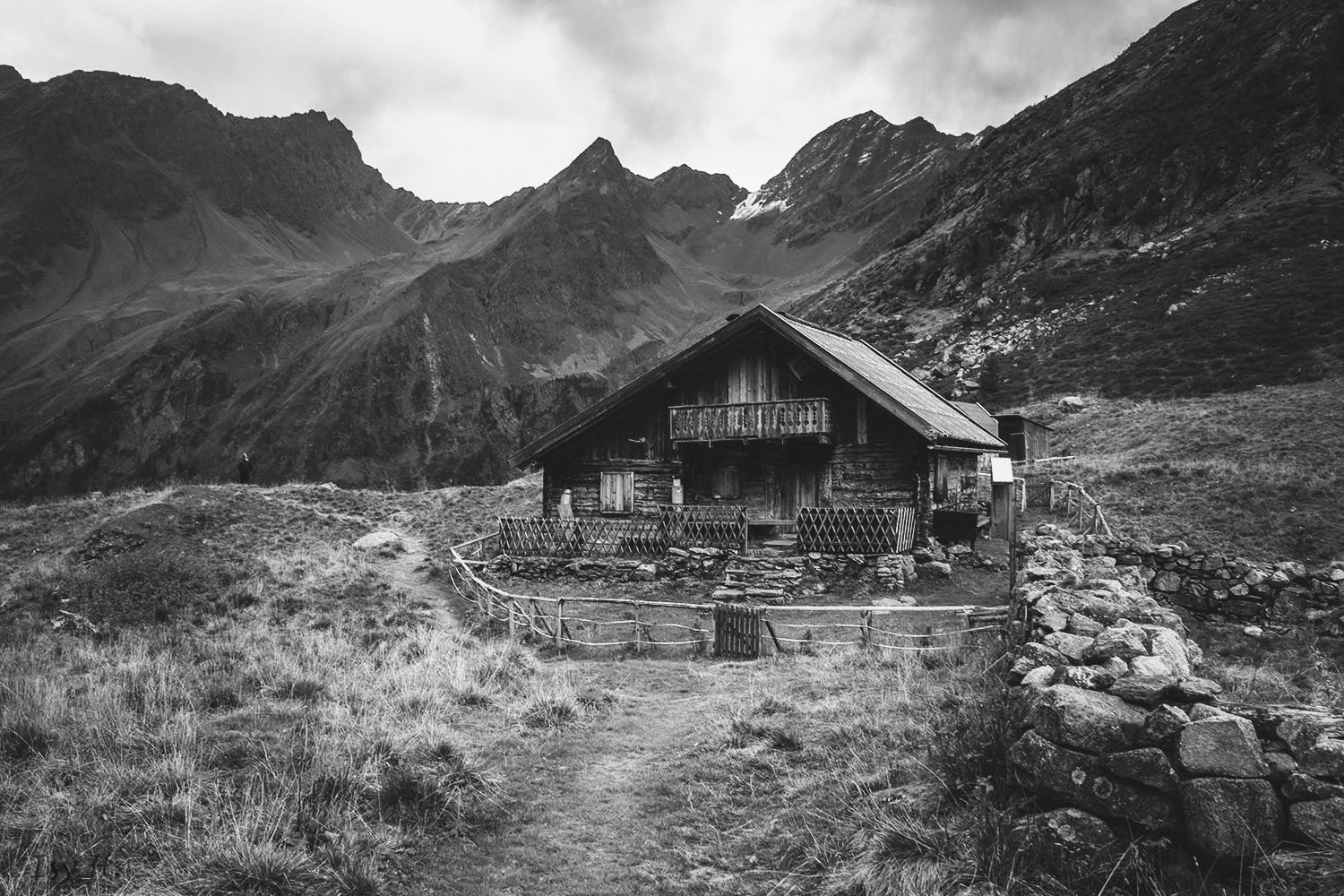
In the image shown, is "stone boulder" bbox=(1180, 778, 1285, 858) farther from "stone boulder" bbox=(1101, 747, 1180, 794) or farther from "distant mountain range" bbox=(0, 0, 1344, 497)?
"distant mountain range" bbox=(0, 0, 1344, 497)

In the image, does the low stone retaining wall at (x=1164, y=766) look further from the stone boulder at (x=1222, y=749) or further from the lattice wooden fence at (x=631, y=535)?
the lattice wooden fence at (x=631, y=535)

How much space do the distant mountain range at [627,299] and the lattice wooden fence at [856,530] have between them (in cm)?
4174

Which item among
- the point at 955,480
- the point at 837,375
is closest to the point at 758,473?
the point at 837,375

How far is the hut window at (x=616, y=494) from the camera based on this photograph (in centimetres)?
2666

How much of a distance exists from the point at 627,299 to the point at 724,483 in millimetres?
175017

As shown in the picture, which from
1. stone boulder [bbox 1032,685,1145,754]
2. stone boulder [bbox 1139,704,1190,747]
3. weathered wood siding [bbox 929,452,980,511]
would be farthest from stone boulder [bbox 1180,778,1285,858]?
weathered wood siding [bbox 929,452,980,511]

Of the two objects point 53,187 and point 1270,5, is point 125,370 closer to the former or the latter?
point 53,187

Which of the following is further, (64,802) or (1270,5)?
(1270,5)

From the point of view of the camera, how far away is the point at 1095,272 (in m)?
75.9

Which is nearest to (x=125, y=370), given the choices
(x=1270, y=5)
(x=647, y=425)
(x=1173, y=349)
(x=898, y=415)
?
(x=647, y=425)

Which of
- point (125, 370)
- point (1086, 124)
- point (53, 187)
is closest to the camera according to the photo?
point (1086, 124)

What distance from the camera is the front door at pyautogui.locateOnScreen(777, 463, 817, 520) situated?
80.2 ft

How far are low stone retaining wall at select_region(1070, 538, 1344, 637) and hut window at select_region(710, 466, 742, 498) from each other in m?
13.0

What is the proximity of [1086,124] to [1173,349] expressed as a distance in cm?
6110
